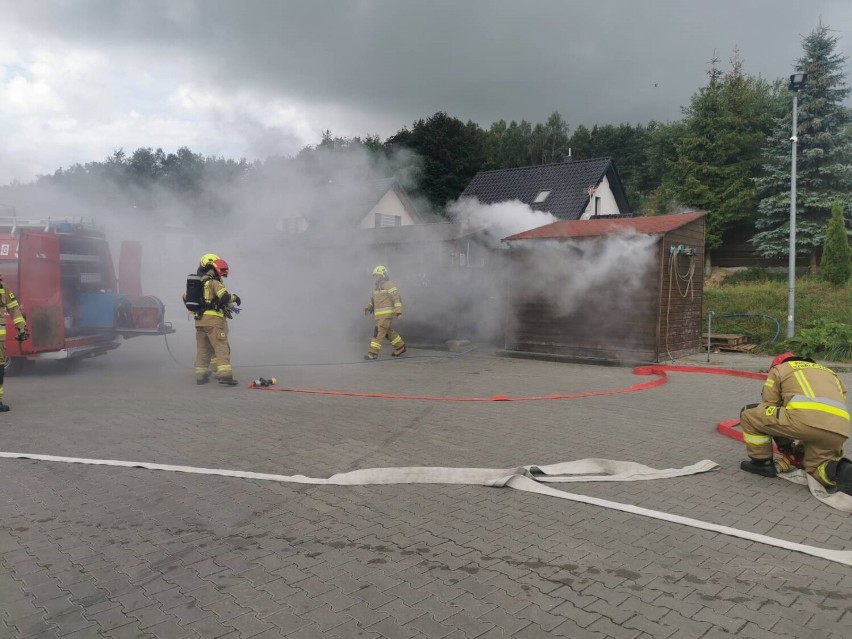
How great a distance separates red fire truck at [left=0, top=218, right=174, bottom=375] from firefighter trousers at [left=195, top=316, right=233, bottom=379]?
61.8 inches

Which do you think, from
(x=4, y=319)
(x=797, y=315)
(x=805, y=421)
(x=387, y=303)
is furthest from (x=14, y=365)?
(x=797, y=315)

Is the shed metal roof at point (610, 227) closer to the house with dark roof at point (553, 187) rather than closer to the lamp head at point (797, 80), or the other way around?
the lamp head at point (797, 80)

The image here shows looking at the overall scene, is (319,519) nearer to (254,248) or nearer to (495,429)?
(495,429)

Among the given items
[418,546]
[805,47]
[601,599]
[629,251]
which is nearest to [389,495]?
[418,546]

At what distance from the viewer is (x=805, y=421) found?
4.48m

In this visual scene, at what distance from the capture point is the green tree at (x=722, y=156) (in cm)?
2392

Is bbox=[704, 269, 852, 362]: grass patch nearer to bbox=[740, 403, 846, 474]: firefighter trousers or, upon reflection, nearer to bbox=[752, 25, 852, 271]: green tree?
bbox=[752, 25, 852, 271]: green tree

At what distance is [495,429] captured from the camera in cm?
655

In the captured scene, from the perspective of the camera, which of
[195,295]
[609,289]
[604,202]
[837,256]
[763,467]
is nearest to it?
[763,467]

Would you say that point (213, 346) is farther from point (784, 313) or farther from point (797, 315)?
point (797, 315)

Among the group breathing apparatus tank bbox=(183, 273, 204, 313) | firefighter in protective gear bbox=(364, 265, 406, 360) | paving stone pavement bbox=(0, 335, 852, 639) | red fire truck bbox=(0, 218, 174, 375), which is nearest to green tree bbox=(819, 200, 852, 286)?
firefighter in protective gear bbox=(364, 265, 406, 360)

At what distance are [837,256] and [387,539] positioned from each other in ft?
56.7

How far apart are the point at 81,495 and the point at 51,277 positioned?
21.6 feet

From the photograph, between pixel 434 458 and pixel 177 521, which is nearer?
pixel 177 521
